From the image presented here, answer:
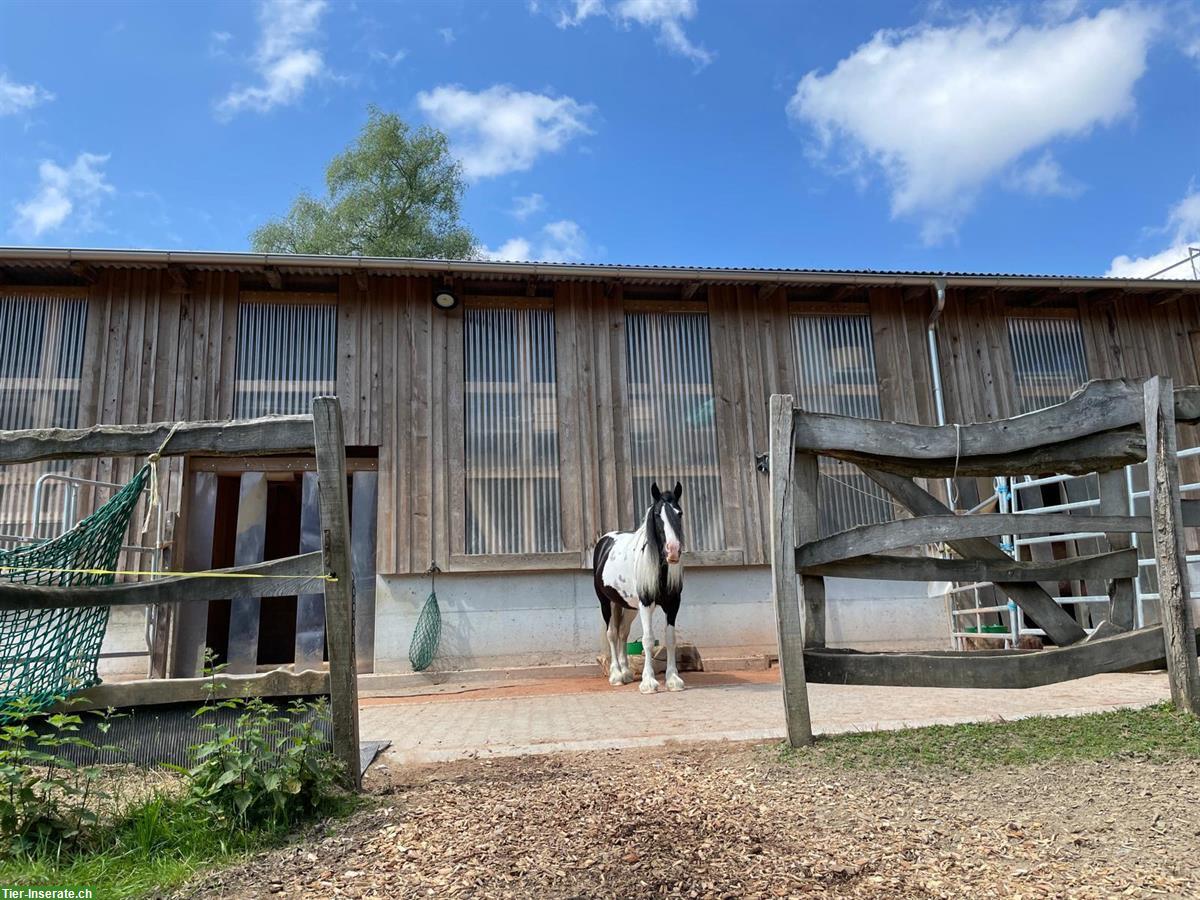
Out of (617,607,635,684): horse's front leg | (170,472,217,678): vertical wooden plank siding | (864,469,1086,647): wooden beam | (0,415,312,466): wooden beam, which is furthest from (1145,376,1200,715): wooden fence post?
(170,472,217,678): vertical wooden plank siding

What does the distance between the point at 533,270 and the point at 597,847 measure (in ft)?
26.6

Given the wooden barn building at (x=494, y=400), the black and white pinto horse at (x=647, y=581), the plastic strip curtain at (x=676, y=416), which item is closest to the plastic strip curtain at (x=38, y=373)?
the wooden barn building at (x=494, y=400)

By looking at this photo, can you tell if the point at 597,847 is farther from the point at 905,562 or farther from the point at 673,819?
the point at 905,562

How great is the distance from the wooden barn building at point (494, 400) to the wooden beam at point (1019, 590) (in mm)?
5555

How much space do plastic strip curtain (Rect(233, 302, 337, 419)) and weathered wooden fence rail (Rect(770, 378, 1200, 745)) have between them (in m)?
7.39

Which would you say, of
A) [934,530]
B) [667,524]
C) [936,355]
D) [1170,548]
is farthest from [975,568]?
[936,355]

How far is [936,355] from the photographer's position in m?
10.9

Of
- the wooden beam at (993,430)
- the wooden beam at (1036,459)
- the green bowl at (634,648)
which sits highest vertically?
the wooden beam at (993,430)

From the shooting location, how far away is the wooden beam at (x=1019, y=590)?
4.17 m

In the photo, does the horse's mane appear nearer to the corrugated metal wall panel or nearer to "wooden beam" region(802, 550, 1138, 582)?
"wooden beam" region(802, 550, 1138, 582)

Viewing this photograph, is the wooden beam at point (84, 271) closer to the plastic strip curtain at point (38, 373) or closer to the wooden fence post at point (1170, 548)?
the plastic strip curtain at point (38, 373)

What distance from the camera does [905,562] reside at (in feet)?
13.5

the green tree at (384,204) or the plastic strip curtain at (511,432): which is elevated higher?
the green tree at (384,204)

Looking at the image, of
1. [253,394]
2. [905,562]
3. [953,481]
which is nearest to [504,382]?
[253,394]
